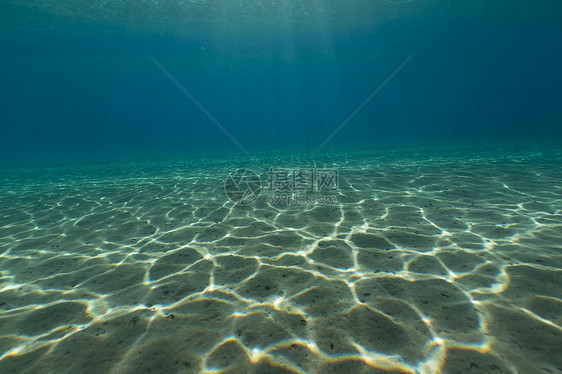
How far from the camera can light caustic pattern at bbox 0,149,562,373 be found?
234 centimetres

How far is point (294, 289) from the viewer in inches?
132

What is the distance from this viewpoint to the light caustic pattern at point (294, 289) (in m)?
2.34

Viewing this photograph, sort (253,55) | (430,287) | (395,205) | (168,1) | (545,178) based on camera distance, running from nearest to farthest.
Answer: (430,287) < (395,205) < (545,178) < (168,1) < (253,55)

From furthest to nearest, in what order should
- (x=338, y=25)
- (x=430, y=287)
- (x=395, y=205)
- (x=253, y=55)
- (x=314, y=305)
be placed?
(x=253, y=55) < (x=338, y=25) < (x=395, y=205) < (x=430, y=287) < (x=314, y=305)

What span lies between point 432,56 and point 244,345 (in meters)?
55.7

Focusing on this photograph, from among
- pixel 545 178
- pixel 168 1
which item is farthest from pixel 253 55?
pixel 545 178

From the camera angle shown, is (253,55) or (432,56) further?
(432,56)

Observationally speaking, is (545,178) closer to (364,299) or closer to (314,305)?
(364,299)

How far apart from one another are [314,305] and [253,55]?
130 ft

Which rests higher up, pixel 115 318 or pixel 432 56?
pixel 432 56

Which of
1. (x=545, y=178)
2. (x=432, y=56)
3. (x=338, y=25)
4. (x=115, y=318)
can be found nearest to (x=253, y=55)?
(x=338, y=25)

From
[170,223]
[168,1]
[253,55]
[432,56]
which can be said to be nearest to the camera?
[170,223]

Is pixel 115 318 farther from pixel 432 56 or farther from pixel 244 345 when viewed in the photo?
pixel 432 56

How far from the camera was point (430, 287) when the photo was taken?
3.25 metres
